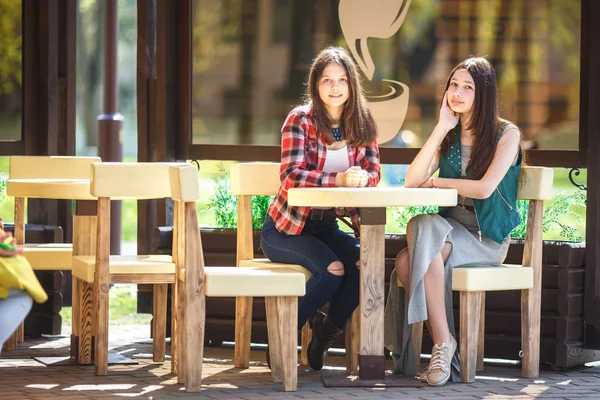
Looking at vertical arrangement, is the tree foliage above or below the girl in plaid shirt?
above

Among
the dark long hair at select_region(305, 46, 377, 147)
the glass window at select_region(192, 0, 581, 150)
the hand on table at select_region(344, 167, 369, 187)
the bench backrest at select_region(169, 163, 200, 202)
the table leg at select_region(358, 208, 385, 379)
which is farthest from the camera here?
the glass window at select_region(192, 0, 581, 150)

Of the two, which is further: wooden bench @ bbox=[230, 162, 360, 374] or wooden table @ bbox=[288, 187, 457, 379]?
wooden bench @ bbox=[230, 162, 360, 374]

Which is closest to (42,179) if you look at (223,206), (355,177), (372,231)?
(223,206)

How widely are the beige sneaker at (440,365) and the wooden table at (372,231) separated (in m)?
0.23

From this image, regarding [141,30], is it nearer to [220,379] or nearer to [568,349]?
[220,379]

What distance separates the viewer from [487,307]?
600 cm

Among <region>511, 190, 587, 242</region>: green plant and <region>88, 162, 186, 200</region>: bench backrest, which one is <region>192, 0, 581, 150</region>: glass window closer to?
<region>511, 190, 587, 242</region>: green plant

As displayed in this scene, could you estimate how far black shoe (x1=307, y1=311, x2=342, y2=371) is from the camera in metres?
5.45

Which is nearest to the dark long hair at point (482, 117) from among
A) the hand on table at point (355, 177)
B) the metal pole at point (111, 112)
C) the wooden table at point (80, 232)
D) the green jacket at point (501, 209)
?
the green jacket at point (501, 209)

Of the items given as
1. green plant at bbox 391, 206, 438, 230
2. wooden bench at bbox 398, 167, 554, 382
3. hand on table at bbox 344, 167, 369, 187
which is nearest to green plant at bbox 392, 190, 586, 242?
green plant at bbox 391, 206, 438, 230

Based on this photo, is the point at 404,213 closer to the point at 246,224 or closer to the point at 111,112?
the point at 246,224

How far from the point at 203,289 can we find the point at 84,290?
0.95 meters

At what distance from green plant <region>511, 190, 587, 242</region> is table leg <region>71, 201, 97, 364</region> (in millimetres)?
2264

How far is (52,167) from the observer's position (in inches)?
241
